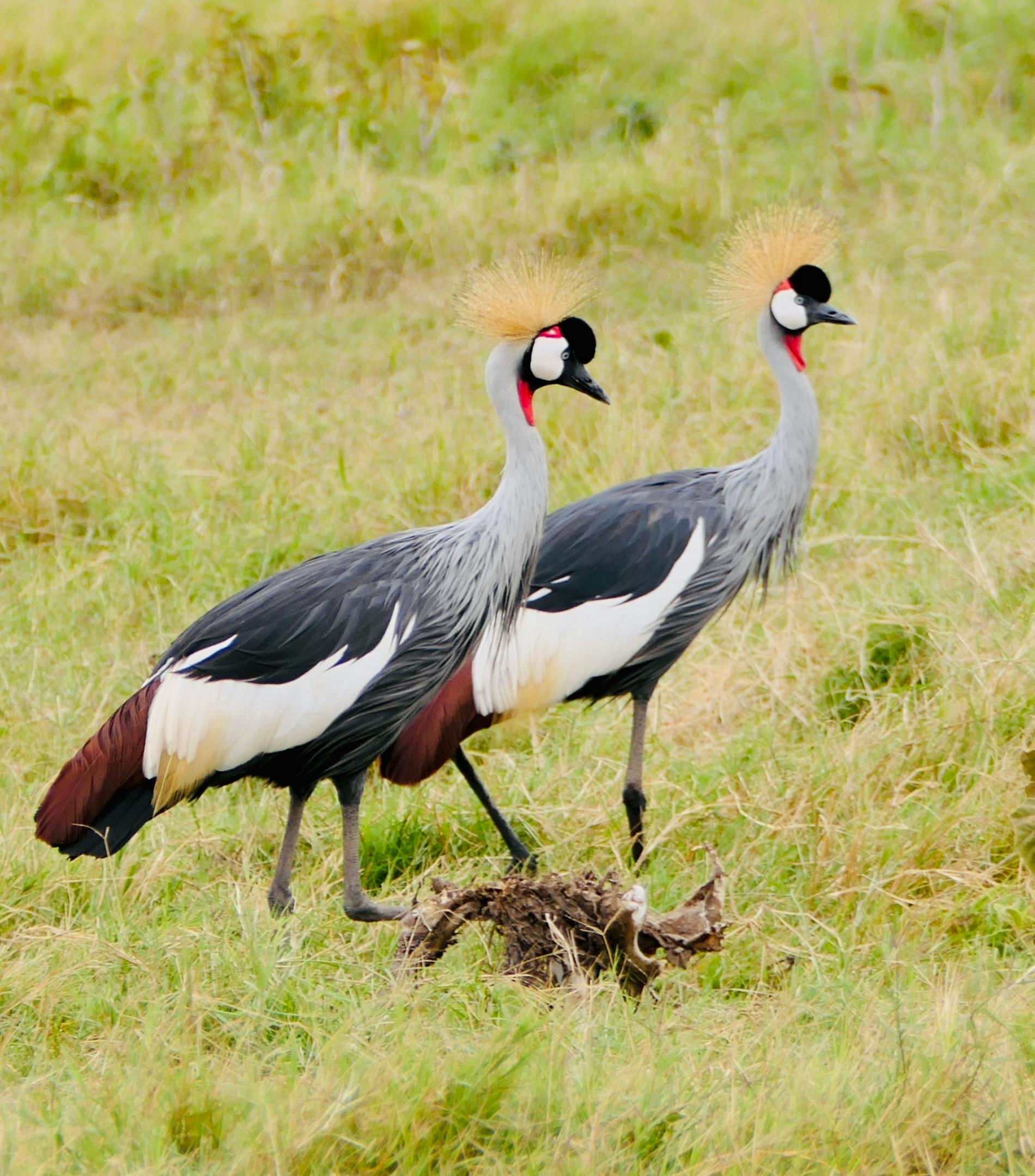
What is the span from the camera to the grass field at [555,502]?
187 cm

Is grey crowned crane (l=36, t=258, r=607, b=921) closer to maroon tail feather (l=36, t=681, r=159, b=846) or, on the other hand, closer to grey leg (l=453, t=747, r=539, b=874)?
maroon tail feather (l=36, t=681, r=159, b=846)

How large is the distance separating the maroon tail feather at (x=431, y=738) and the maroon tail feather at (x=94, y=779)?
1.50ft

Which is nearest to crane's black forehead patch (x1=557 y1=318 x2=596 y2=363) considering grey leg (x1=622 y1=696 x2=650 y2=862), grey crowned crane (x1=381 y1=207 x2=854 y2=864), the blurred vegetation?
grey crowned crane (x1=381 y1=207 x2=854 y2=864)

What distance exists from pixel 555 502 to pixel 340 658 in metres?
1.70

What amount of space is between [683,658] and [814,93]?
11.7 ft

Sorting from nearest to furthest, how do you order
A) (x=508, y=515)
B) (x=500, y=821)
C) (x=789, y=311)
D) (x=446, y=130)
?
(x=508, y=515) < (x=500, y=821) < (x=789, y=311) < (x=446, y=130)

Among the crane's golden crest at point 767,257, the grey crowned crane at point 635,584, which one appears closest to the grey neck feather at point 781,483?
the grey crowned crane at point 635,584

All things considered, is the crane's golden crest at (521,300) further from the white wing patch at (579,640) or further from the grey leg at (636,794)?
the grey leg at (636,794)

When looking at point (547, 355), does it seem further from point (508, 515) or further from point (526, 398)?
point (508, 515)

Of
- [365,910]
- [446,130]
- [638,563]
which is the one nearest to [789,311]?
[638,563]

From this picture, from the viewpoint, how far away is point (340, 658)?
2.73m

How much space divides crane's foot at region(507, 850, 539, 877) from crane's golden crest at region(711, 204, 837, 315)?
4.56 feet

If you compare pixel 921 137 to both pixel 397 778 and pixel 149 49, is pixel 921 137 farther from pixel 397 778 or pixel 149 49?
pixel 397 778

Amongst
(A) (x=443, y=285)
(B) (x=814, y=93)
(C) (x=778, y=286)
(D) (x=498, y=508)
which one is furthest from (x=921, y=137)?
(D) (x=498, y=508)
